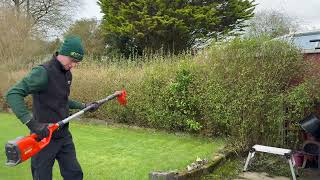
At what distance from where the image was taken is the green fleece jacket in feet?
14.3

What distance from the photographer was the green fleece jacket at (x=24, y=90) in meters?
4.36

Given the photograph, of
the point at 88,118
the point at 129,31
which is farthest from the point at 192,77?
the point at 129,31

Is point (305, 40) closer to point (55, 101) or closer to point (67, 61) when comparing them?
point (67, 61)

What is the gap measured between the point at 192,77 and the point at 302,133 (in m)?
3.05

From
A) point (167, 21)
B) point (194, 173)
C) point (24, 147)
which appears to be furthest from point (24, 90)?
point (167, 21)

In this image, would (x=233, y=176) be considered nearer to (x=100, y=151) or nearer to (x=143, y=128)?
(x=100, y=151)

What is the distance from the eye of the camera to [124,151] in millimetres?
8875

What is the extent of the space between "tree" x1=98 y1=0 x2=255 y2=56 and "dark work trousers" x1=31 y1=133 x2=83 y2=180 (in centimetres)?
1831

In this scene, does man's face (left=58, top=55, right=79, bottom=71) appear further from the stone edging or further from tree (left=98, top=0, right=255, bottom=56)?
tree (left=98, top=0, right=255, bottom=56)

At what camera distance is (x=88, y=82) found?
14.0m

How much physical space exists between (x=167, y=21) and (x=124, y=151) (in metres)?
15.2

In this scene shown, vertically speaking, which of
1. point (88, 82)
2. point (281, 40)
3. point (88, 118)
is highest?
point (281, 40)

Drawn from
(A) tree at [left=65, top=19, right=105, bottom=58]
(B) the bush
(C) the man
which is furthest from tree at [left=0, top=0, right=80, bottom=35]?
(C) the man

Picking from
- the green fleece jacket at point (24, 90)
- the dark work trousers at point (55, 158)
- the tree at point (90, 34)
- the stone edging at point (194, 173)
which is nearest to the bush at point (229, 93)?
the stone edging at point (194, 173)
